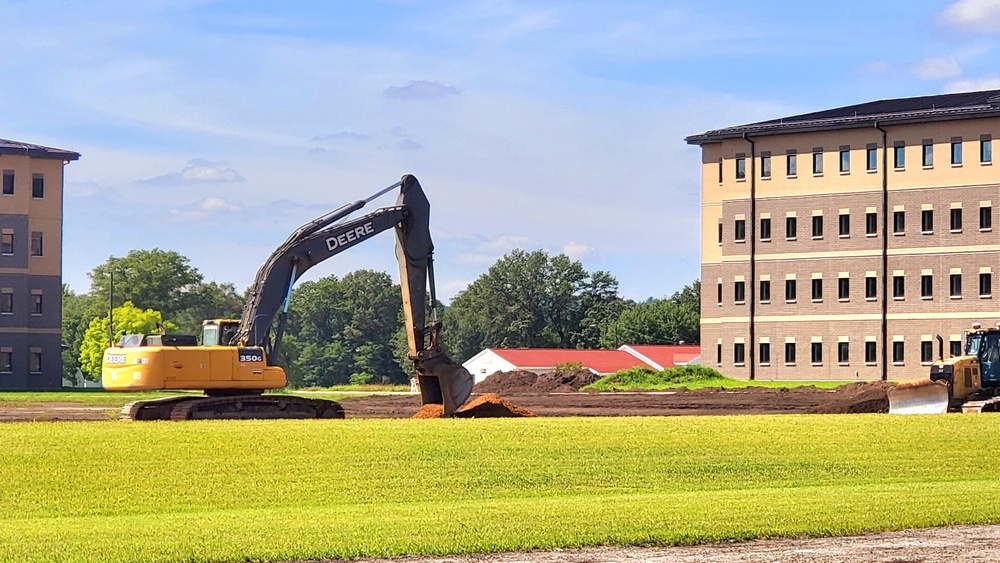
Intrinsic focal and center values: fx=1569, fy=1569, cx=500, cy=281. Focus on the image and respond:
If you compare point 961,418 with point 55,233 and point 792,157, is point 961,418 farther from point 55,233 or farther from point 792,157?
point 55,233

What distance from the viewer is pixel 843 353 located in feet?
291

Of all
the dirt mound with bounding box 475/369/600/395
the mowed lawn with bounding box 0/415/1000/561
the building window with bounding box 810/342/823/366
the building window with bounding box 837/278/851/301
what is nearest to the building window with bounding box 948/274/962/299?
the building window with bounding box 837/278/851/301

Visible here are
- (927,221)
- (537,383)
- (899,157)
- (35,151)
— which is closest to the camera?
(927,221)

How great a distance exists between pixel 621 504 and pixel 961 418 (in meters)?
18.7

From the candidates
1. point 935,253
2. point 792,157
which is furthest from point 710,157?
point 935,253

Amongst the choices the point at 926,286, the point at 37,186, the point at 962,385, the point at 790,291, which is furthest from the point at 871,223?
the point at 37,186

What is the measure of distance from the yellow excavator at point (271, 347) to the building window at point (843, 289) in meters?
52.8

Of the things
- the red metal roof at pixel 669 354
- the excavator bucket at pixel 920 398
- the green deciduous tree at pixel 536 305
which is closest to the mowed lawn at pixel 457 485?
the excavator bucket at pixel 920 398

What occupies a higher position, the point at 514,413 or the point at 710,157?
the point at 710,157

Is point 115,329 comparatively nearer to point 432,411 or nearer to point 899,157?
point 899,157

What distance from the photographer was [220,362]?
36656 millimetres

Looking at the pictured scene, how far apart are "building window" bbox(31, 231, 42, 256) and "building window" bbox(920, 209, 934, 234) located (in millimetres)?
56264

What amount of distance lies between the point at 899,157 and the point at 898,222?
11.9ft

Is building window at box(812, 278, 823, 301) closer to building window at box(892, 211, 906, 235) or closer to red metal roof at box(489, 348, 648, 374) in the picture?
building window at box(892, 211, 906, 235)
